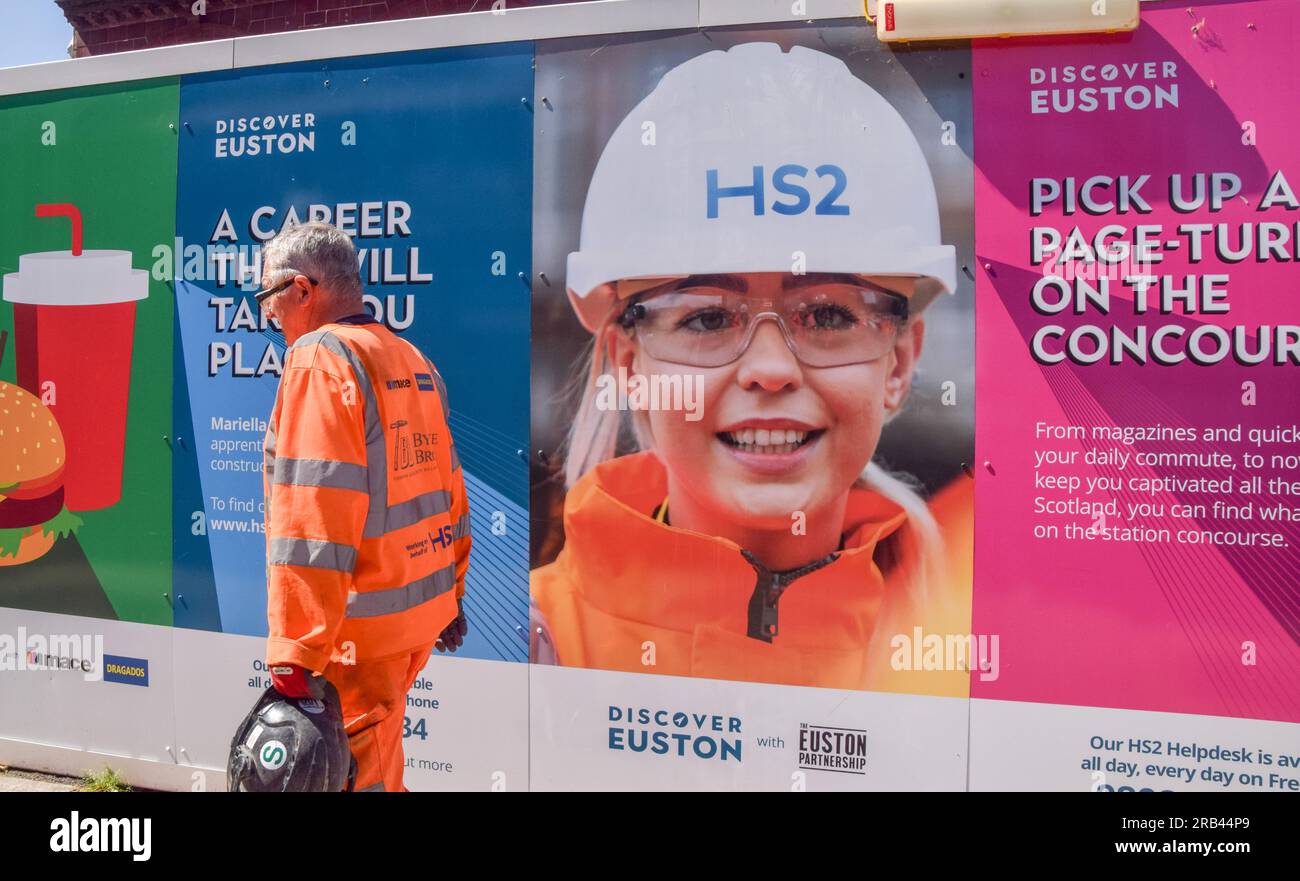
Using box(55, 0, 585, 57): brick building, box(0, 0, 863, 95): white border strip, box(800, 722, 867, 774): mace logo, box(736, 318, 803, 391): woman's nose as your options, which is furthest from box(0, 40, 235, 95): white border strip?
box(55, 0, 585, 57): brick building

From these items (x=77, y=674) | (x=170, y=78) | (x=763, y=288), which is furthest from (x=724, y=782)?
(x=170, y=78)

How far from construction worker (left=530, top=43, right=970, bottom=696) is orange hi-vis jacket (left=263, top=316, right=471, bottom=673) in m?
0.65

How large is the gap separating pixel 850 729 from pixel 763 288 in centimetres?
137

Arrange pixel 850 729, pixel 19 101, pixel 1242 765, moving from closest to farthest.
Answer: pixel 1242 765 → pixel 850 729 → pixel 19 101

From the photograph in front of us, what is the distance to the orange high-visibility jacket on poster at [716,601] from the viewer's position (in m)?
2.88

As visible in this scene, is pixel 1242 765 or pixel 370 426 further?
pixel 1242 765

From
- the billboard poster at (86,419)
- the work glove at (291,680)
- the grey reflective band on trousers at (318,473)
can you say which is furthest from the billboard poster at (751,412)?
the billboard poster at (86,419)

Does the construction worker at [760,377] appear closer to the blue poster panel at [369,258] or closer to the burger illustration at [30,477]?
the blue poster panel at [369,258]

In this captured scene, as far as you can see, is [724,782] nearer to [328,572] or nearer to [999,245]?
[328,572]

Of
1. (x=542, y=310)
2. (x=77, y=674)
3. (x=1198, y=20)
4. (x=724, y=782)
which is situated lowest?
(x=724, y=782)

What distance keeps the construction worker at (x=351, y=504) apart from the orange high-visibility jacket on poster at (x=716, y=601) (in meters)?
0.51

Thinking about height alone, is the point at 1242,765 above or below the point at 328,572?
below

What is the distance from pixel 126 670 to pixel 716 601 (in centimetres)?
231

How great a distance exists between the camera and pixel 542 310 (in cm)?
311
